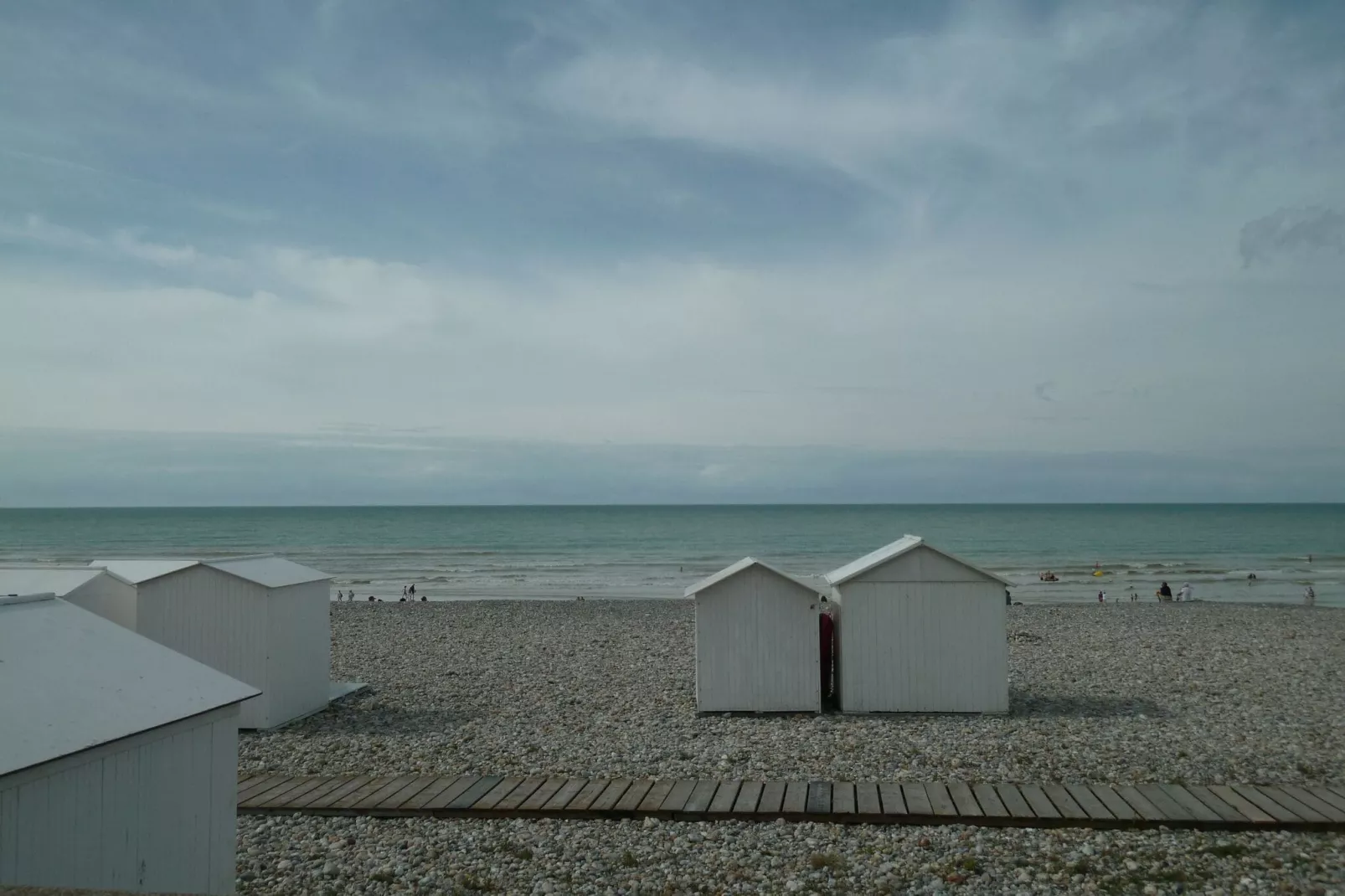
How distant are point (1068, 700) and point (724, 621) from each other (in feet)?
17.9

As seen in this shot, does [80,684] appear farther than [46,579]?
No

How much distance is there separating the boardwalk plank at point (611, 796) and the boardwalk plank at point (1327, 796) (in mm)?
6419

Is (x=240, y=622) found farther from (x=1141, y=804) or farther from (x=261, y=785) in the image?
(x=1141, y=804)

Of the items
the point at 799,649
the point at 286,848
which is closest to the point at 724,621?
the point at 799,649

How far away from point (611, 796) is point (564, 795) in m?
0.45

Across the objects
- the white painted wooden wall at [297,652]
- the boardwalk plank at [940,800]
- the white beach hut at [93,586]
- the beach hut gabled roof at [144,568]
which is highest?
the beach hut gabled roof at [144,568]

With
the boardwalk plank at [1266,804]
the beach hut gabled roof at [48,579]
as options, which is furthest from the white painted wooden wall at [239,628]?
the boardwalk plank at [1266,804]

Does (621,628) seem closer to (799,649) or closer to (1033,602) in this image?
(799,649)

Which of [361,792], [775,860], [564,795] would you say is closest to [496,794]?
[564,795]

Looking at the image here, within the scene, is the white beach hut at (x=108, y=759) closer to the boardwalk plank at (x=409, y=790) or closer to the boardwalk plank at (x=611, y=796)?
the boardwalk plank at (x=409, y=790)

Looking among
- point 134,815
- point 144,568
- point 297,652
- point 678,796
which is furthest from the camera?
point 144,568

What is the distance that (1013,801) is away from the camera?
28.6ft

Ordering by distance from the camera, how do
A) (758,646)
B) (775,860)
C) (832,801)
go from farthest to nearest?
(758,646)
(832,801)
(775,860)

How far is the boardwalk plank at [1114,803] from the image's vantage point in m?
8.32
